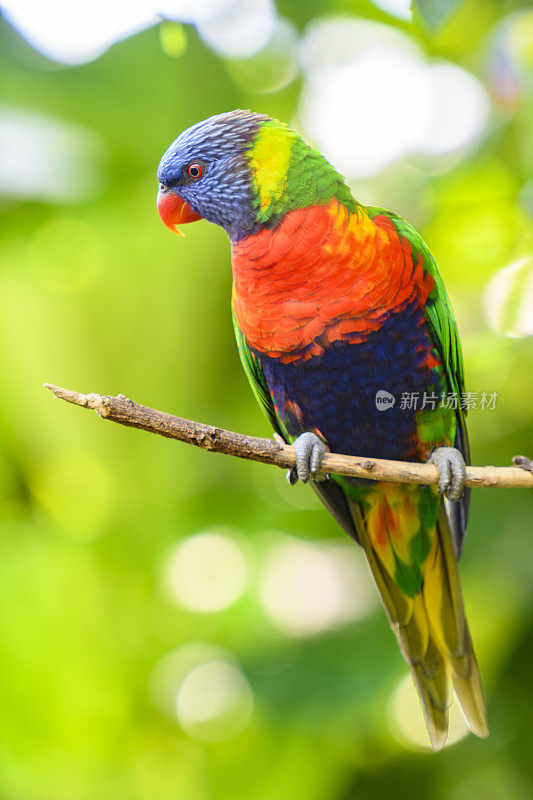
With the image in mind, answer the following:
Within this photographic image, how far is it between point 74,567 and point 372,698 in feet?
4.60

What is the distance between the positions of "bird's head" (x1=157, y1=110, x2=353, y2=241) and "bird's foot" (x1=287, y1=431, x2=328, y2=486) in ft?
1.34

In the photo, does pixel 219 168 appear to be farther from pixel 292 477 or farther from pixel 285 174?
pixel 292 477

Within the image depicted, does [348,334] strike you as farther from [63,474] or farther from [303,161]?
[63,474]

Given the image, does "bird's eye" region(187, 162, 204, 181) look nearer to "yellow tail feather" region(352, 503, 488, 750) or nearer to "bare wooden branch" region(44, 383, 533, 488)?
"bare wooden branch" region(44, 383, 533, 488)

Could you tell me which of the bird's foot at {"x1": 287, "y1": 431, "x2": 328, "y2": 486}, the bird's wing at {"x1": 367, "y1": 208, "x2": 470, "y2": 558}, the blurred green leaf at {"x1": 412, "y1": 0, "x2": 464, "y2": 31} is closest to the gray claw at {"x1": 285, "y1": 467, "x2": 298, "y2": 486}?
the bird's foot at {"x1": 287, "y1": 431, "x2": 328, "y2": 486}

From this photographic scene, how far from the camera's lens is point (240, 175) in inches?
42.2

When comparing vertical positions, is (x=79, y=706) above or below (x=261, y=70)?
below

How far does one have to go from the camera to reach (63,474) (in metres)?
2.98

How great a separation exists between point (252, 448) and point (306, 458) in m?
0.17

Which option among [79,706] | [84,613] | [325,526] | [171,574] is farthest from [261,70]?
[79,706]

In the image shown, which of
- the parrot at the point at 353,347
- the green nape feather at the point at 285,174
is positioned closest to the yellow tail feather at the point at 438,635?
the parrot at the point at 353,347

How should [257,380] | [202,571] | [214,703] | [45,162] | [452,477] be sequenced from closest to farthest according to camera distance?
[452,477]
[257,380]
[45,162]
[214,703]
[202,571]

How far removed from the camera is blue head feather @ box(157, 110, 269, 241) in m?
1.03

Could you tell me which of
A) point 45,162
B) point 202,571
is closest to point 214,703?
point 202,571
